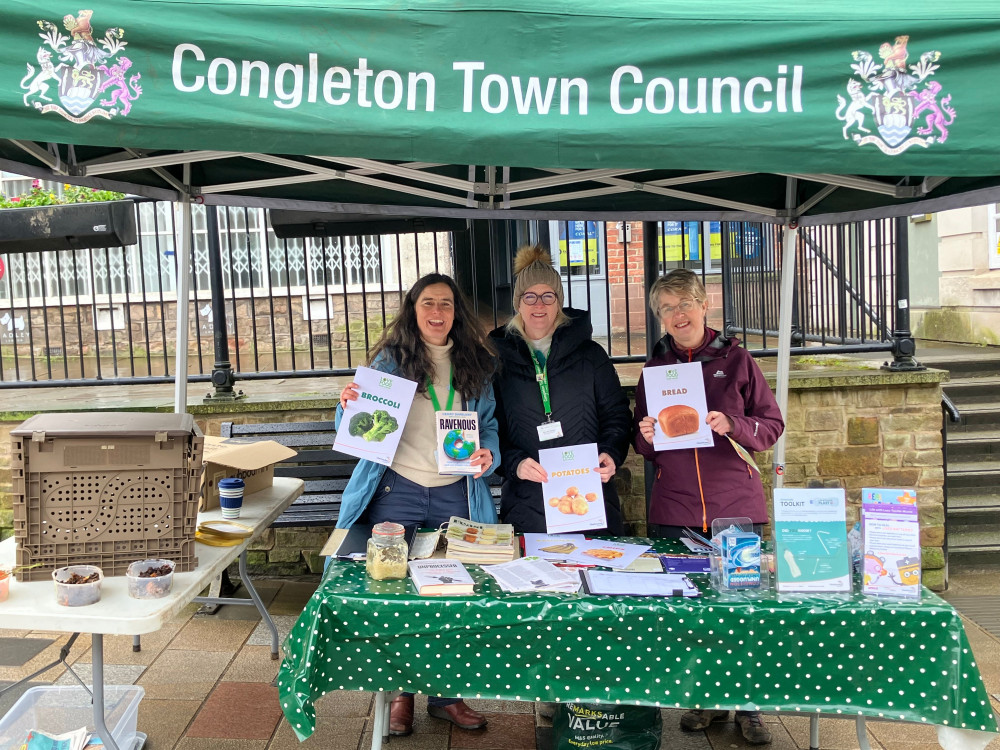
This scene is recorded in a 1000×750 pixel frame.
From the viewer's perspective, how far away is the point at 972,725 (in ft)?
8.01

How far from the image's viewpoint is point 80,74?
1.96 metres

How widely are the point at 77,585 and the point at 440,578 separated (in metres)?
1.06

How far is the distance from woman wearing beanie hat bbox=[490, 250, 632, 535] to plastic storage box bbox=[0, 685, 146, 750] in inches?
61.7

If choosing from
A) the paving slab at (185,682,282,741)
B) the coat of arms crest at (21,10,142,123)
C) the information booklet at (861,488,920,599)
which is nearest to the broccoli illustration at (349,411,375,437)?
the paving slab at (185,682,282,741)

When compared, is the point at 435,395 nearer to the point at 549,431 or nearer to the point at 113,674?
the point at 549,431

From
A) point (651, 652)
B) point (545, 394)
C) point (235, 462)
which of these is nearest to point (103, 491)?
point (235, 462)

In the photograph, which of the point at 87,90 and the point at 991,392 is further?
the point at 991,392

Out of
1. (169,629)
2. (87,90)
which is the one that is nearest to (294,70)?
(87,90)

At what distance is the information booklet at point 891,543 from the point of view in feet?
8.29

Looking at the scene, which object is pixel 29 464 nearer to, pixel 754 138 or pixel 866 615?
pixel 754 138

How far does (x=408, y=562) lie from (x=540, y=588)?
481 mm

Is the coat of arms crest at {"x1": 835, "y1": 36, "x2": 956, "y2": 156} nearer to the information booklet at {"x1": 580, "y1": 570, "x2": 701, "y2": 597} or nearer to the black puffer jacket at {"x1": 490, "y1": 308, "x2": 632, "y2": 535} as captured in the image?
the information booklet at {"x1": 580, "y1": 570, "x2": 701, "y2": 597}

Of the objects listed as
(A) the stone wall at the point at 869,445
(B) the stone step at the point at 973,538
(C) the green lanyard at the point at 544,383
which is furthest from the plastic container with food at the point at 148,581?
(B) the stone step at the point at 973,538

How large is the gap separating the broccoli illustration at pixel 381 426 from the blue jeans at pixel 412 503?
0.73 feet
